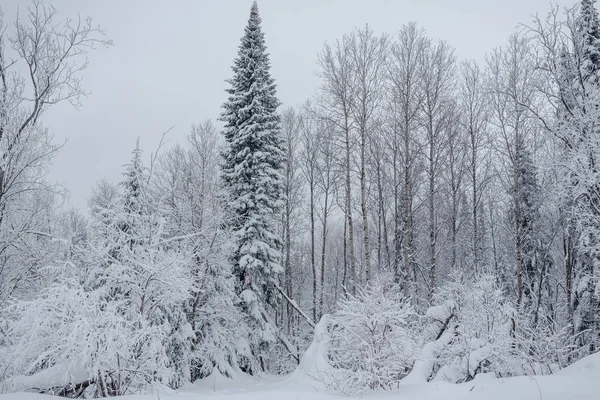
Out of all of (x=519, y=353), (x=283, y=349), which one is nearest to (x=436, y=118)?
(x=519, y=353)

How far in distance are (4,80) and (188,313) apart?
966cm

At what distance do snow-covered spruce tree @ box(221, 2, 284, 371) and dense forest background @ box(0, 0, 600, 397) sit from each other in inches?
3.8

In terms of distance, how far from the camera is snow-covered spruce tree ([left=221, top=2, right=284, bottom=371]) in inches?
610

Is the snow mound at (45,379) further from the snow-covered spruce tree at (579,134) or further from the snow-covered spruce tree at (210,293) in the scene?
the snow-covered spruce tree at (579,134)

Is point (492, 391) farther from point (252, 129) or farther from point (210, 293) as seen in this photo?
point (252, 129)

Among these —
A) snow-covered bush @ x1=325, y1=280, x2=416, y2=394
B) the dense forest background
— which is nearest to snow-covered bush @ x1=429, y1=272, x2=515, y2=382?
the dense forest background

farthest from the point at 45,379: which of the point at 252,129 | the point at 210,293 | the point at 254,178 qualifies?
the point at 252,129

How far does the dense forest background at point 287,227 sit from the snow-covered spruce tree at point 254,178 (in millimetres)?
96

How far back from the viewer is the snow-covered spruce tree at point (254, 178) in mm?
15500

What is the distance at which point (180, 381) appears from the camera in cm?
1160

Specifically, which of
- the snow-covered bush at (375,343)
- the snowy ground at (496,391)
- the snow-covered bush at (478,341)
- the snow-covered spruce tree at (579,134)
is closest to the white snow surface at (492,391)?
the snowy ground at (496,391)

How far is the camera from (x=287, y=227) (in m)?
23.0

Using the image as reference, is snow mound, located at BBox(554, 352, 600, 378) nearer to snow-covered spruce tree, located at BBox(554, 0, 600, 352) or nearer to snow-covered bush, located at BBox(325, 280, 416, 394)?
snow-covered spruce tree, located at BBox(554, 0, 600, 352)

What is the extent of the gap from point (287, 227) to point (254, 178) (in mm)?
7595
